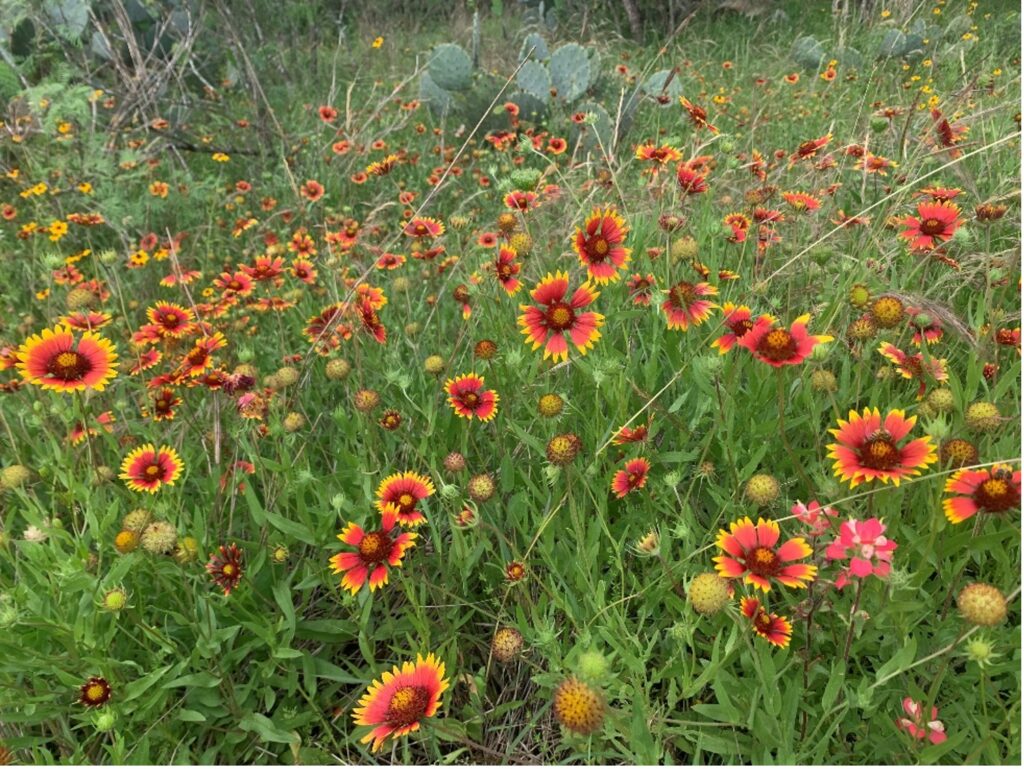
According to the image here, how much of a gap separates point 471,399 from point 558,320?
0.80 feet

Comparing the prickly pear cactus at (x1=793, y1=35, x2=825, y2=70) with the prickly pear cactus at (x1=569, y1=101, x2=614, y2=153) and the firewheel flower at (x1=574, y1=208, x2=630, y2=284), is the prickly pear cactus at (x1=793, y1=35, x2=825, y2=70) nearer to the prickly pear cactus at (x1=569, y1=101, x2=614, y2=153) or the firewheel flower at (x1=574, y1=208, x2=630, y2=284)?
the prickly pear cactus at (x1=569, y1=101, x2=614, y2=153)

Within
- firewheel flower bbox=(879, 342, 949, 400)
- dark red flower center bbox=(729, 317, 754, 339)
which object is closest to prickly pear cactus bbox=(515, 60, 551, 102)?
dark red flower center bbox=(729, 317, 754, 339)

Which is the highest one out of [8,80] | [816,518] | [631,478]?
[8,80]

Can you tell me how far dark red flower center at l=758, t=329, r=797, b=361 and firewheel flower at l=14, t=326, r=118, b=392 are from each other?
1154 millimetres

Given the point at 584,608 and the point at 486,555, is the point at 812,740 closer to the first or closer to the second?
the point at 584,608

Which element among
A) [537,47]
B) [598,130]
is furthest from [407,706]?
[537,47]

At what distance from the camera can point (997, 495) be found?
0.90 metres

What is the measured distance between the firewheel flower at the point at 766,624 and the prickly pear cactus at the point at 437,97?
12.7 ft

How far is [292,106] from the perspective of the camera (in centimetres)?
487

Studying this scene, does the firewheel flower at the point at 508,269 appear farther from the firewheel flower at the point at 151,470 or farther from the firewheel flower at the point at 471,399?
the firewheel flower at the point at 151,470

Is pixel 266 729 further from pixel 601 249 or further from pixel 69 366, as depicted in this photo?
pixel 601 249

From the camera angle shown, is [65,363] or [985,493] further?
[65,363]

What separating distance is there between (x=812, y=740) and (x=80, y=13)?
4.90m

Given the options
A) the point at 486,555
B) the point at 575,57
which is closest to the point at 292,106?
the point at 575,57
